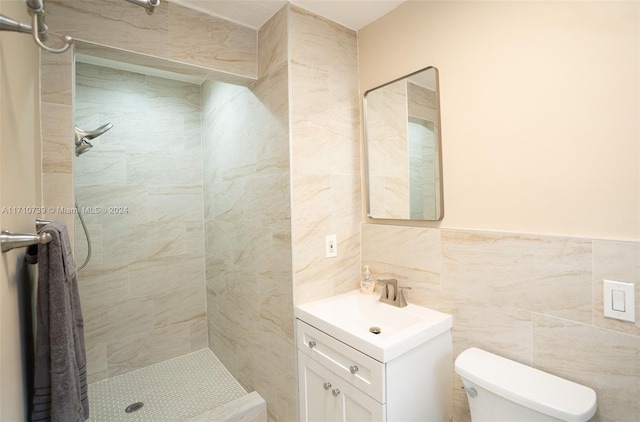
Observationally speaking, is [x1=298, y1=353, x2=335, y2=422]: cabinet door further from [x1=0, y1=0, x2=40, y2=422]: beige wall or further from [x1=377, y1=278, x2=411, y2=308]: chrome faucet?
[x1=0, y1=0, x2=40, y2=422]: beige wall

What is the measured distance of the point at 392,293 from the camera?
5.34 feet

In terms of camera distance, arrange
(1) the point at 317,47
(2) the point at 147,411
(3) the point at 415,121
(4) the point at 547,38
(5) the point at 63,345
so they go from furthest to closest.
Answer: (2) the point at 147,411, (1) the point at 317,47, (3) the point at 415,121, (4) the point at 547,38, (5) the point at 63,345

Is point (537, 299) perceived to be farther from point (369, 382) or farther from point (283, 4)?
point (283, 4)

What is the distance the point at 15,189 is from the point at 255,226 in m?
1.20

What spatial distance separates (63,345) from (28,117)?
0.74m

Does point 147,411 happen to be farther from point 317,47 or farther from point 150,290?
point 317,47

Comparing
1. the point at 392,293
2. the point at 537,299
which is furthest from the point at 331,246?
the point at 537,299

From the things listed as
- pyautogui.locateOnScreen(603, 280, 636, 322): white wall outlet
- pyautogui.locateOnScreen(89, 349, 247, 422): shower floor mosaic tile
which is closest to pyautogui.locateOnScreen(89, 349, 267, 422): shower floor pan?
pyautogui.locateOnScreen(89, 349, 247, 422): shower floor mosaic tile

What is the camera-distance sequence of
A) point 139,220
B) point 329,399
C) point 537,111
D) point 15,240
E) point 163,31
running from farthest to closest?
point 139,220
point 163,31
point 329,399
point 537,111
point 15,240

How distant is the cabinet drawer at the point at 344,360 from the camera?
1.19m

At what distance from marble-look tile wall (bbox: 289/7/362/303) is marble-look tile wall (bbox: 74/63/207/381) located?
1.48 m

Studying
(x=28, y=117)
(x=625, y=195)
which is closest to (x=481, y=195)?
(x=625, y=195)

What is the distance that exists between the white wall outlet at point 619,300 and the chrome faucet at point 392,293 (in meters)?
0.77

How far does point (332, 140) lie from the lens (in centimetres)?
177
